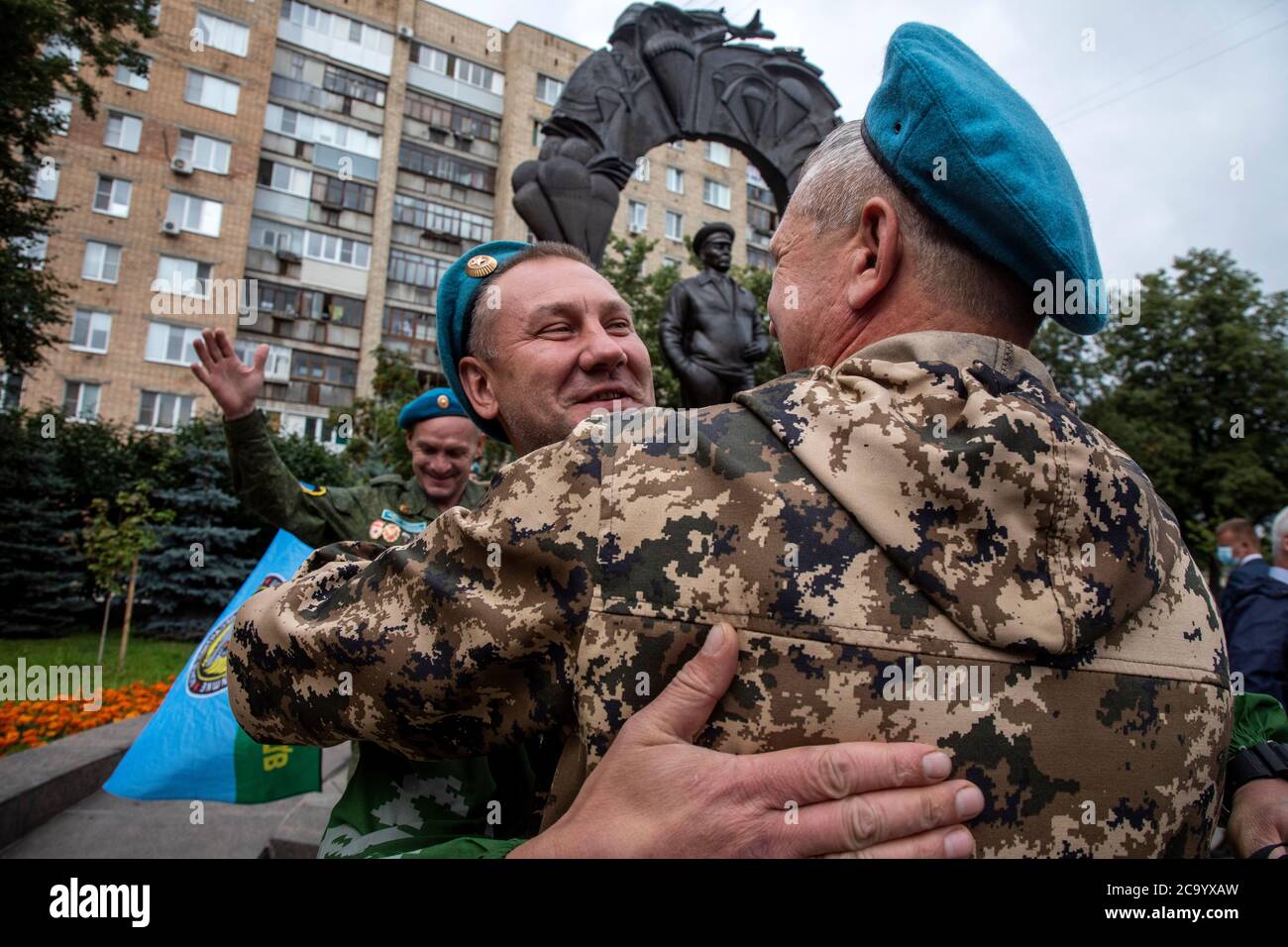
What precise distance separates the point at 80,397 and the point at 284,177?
10354mm

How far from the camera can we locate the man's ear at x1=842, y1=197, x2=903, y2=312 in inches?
52.7

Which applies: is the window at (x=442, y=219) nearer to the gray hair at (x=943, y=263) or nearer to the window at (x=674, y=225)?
the window at (x=674, y=225)

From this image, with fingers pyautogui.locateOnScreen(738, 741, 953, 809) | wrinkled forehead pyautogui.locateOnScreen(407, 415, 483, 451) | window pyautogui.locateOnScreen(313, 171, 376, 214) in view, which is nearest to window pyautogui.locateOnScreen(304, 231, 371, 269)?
window pyautogui.locateOnScreen(313, 171, 376, 214)

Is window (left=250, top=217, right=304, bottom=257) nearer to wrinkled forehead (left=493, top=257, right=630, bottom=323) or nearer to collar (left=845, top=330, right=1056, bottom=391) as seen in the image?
wrinkled forehead (left=493, top=257, right=630, bottom=323)

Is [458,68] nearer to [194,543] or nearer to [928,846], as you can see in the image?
[194,543]

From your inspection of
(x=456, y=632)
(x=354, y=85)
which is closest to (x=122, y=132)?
(x=354, y=85)

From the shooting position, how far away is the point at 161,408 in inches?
1035

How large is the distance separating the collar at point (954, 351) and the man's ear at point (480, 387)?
3.84 feet

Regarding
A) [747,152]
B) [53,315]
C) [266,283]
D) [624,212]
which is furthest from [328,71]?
[747,152]

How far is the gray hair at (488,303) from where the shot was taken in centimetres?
216

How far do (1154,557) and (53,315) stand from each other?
17864 mm

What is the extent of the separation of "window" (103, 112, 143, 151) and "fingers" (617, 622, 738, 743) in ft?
106

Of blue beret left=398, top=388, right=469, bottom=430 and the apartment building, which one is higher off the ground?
the apartment building

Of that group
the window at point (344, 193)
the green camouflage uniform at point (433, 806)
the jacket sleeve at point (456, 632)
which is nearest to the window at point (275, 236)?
the window at point (344, 193)
